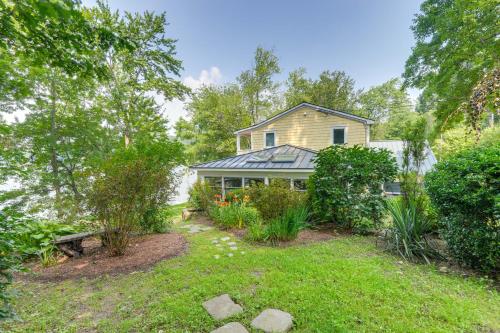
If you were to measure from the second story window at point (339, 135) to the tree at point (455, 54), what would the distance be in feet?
12.4

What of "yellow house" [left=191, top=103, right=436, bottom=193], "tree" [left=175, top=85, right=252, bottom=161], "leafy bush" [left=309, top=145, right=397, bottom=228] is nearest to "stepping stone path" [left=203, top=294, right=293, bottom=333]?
"leafy bush" [left=309, top=145, right=397, bottom=228]

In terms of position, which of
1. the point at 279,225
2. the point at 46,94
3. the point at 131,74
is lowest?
the point at 279,225

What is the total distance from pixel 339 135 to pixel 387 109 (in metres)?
20.7

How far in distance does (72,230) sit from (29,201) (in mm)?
7007

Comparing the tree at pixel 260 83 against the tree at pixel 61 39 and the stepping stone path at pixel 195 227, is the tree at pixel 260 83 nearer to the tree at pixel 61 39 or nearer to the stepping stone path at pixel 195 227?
the stepping stone path at pixel 195 227

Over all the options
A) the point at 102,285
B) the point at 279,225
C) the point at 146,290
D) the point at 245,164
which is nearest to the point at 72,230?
the point at 102,285

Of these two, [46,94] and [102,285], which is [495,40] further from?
[46,94]

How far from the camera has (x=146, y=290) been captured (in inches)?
123

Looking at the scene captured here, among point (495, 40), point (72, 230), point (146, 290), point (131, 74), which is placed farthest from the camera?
point (131, 74)

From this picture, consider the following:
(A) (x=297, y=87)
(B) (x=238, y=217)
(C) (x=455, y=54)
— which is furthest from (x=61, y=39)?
(A) (x=297, y=87)

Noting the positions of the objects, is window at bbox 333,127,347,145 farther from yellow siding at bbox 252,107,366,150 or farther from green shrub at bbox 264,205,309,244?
green shrub at bbox 264,205,309,244

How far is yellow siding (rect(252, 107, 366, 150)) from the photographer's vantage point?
38.4 ft

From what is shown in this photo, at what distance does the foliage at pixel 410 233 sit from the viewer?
4051 mm

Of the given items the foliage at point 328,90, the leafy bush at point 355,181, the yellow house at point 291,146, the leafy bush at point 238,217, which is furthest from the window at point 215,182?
the foliage at point 328,90
